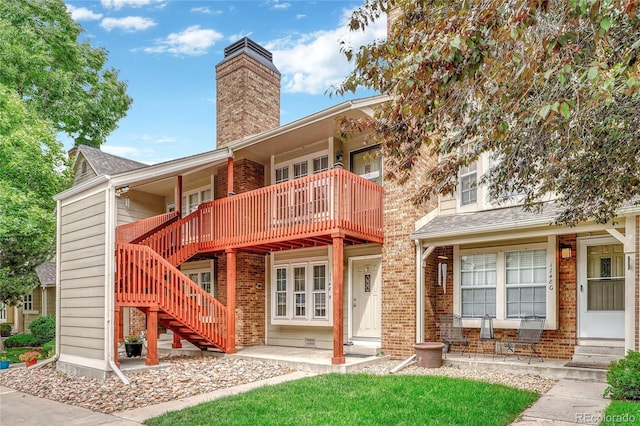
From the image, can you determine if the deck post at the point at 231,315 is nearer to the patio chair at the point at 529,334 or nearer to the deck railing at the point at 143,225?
the deck railing at the point at 143,225

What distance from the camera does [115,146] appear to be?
937 inches

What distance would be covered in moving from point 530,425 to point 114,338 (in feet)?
24.5

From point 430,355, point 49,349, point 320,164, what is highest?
point 320,164

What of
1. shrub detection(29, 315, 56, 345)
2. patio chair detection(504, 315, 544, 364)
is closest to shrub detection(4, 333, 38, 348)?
shrub detection(29, 315, 56, 345)

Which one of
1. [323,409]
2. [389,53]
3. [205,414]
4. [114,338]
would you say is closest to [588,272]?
[323,409]

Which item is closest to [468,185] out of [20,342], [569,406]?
[569,406]

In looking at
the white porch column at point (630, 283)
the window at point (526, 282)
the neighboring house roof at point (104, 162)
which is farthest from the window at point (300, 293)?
the white porch column at point (630, 283)

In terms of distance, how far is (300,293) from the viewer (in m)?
13.0

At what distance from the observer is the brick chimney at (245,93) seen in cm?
1570

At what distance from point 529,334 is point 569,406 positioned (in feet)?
9.69

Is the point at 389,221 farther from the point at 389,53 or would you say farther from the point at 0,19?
the point at 0,19

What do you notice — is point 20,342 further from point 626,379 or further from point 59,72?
point 626,379

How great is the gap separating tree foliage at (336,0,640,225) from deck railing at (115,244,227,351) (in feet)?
22.0

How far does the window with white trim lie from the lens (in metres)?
9.68
